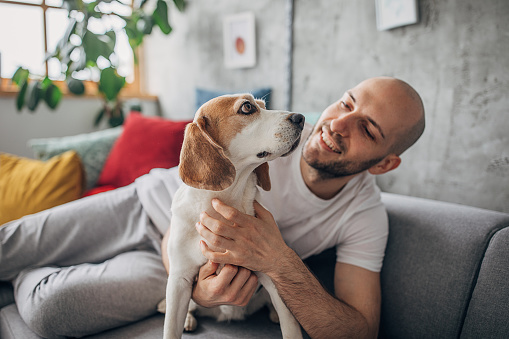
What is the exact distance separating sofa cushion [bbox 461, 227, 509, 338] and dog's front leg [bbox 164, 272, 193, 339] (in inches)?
34.3

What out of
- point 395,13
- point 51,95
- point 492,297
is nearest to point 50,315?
point 492,297

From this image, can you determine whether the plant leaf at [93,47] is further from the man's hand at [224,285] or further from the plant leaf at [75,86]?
the man's hand at [224,285]

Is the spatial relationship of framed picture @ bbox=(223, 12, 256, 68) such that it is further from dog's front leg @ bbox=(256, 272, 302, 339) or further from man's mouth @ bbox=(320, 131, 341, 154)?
dog's front leg @ bbox=(256, 272, 302, 339)

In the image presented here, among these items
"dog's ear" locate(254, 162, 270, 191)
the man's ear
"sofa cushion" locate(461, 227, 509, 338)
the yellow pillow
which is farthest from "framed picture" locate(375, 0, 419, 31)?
the yellow pillow

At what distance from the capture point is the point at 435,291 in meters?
1.19

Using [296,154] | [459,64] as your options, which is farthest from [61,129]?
[459,64]

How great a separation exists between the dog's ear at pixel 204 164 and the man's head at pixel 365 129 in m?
0.47

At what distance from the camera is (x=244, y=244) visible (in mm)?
1033

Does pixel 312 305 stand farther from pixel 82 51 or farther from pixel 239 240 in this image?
pixel 82 51

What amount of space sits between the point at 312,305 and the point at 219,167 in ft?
1.77

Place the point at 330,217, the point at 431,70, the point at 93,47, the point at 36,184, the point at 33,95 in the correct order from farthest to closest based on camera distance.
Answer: the point at 33,95, the point at 93,47, the point at 36,184, the point at 431,70, the point at 330,217

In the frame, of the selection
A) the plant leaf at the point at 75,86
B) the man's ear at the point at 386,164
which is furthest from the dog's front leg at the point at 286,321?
the plant leaf at the point at 75,86

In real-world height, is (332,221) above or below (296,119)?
below

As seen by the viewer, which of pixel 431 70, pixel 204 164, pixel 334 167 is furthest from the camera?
pixel 431 70
